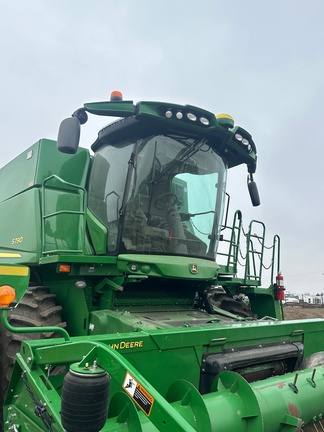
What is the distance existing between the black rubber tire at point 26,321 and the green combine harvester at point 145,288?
0.01 meters

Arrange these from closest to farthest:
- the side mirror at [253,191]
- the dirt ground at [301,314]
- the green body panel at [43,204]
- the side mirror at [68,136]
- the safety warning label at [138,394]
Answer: the safety warning label at [138,394]
the side mirror at [68,136]
the green body panel at [43,204]
the side mirror at [253,191]
the dirt ground at [301,314]

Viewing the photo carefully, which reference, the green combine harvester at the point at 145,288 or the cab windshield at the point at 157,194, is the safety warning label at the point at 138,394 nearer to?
the green combine harvester at the point at 145,288

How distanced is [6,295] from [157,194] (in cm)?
197

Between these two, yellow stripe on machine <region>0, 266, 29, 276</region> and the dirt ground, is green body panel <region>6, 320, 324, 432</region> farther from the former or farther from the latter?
the dirt ground

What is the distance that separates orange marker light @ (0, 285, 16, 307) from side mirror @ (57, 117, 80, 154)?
1.56 m

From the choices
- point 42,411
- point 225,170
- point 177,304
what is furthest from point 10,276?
point 225,170

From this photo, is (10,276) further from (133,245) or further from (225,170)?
(225,170)

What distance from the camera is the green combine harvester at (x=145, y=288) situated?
2283mm

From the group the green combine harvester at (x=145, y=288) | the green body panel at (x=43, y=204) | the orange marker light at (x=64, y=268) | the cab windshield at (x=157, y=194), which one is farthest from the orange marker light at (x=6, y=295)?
the cab windshield at (x=157, y=194)

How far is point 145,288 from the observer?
424 centimetres

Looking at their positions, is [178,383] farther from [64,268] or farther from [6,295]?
[64,268]

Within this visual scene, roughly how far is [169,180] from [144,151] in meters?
0.40

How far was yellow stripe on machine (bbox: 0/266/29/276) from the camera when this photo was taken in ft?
7.92

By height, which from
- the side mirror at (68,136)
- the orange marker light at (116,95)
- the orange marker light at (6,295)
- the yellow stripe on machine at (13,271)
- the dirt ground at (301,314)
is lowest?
the dirt ground at (301,314)
